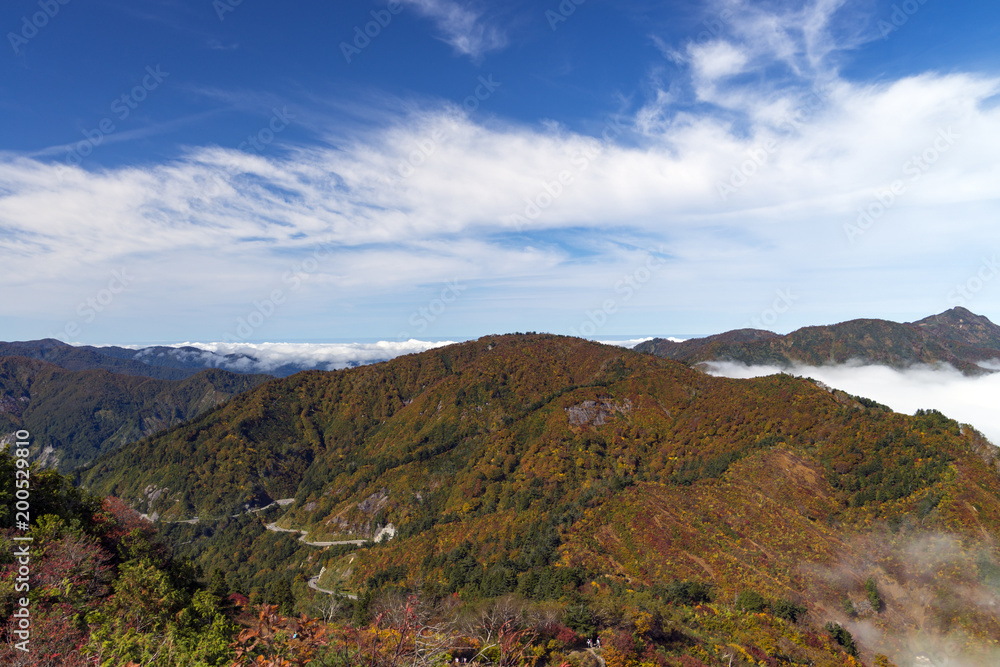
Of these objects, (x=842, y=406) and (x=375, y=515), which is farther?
(x=375, y=515)

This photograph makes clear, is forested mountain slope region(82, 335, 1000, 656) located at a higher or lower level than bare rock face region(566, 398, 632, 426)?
lower

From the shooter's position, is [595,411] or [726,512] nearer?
[726,512]

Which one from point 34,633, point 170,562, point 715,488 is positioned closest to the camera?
point 34,633

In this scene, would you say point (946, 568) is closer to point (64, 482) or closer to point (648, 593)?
point (648, 593)

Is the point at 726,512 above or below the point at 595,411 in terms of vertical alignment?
below

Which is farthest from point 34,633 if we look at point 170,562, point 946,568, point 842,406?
point 842,406

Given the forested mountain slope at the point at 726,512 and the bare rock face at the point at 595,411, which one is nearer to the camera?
the forested mountain slope at the point at 726,512

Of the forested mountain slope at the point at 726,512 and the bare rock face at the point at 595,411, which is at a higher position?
the bare rock face at the point at 595,411

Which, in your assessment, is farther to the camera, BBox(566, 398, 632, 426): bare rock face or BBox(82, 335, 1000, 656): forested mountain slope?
BBox(566, 398, 632, 426): bare rock face
